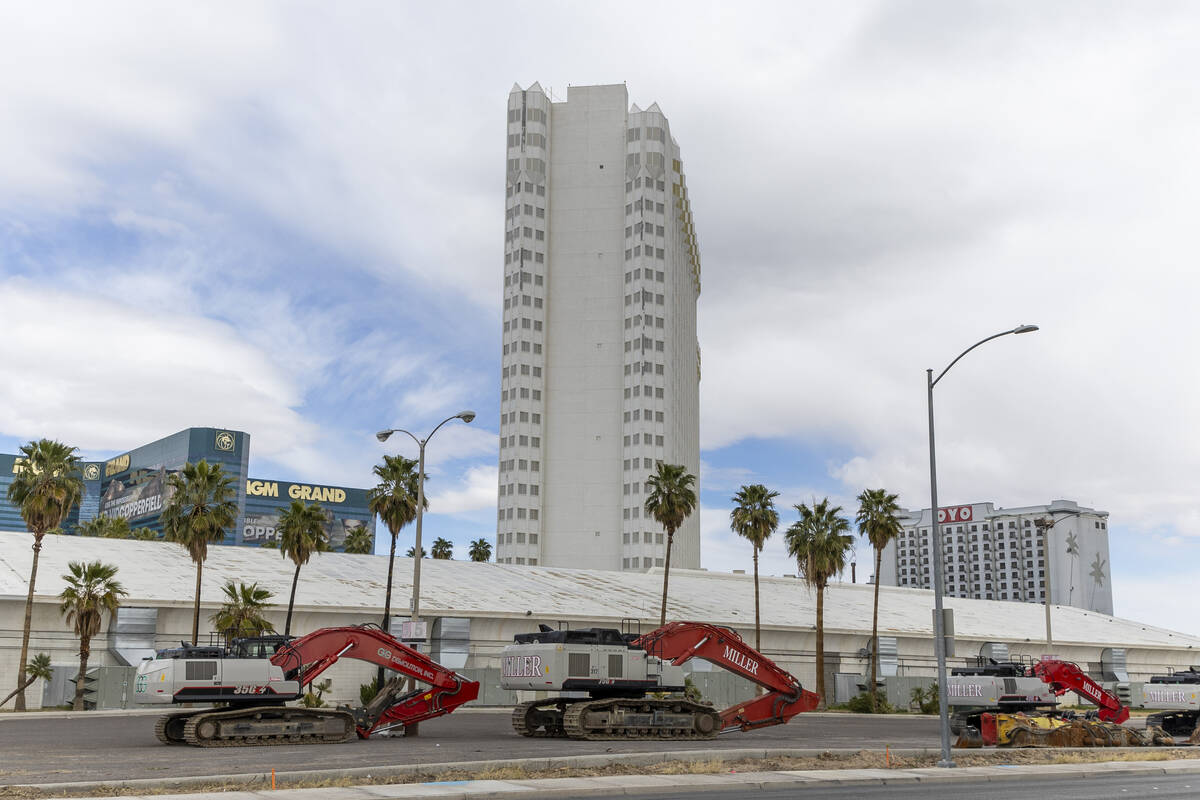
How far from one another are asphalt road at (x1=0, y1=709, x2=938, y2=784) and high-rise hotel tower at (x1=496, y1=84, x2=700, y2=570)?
11222cm

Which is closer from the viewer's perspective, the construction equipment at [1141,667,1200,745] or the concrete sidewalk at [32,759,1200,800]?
the concrete sidewalk at [32,759,1200,800]

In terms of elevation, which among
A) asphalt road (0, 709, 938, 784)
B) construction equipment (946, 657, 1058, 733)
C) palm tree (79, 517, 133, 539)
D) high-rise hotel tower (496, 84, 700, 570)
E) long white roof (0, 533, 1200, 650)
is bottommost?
asphalt road (0, 709, 938, 784)

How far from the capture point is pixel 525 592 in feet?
221

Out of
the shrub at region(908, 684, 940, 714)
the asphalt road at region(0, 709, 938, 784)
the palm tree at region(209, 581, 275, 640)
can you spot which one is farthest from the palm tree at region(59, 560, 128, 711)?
the shrub at region(908, 684, 940, 714)

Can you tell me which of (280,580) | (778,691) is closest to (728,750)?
(778,691)

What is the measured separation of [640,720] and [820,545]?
3568 centimetres

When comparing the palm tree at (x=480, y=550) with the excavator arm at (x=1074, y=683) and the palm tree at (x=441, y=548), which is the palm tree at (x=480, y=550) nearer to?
the palm tree at (x=441, y=548)

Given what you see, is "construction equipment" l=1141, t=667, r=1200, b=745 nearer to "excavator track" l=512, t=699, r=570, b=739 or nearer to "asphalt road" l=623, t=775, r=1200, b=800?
"asphalt road" l=623, t=775, r=1200, b=800

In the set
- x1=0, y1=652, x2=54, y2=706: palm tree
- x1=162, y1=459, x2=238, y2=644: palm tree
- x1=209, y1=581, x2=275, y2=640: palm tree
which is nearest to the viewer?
x1=0, y1=652, x2=54, y2=706: palm tree

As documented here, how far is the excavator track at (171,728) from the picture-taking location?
96.9 ft

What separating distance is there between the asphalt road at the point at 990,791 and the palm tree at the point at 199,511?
1537 inches

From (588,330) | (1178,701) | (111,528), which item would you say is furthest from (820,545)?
(588,330)

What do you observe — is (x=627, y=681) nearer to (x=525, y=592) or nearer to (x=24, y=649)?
(x=24, y=649)

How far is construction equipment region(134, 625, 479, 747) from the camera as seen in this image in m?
28.8
